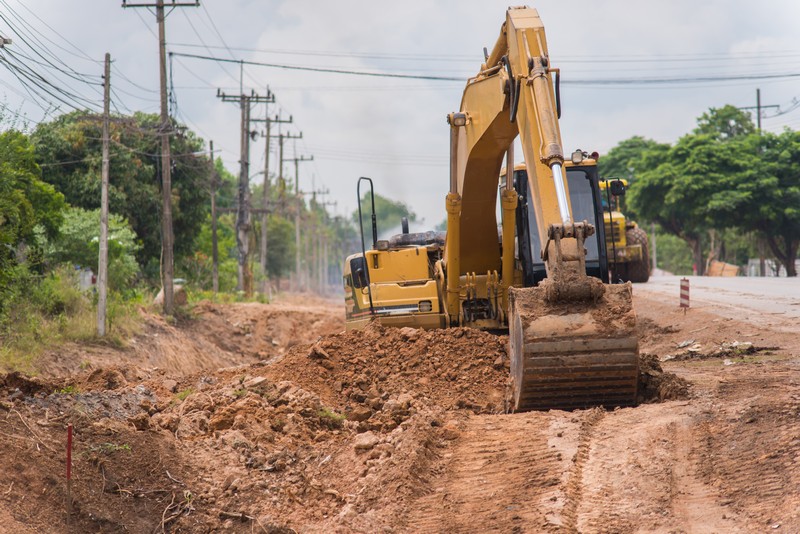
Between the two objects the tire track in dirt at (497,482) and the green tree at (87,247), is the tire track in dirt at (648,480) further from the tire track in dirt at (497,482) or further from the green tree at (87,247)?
the green tree at (87,247)

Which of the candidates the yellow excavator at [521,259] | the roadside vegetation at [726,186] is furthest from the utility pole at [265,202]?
the yellow excavator at [521,259]

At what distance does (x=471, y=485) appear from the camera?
7695 mm

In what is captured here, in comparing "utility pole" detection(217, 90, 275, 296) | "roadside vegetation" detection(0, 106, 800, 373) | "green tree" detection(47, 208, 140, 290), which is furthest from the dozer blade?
"utility pole" detection(217, 90, 275, 296)

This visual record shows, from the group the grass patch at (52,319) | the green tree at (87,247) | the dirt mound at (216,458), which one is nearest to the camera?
the dirt mound at (216,458)

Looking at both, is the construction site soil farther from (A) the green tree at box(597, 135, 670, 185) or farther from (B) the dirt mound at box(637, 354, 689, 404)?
(A) the green tree at box(597, 135, 670, 185)

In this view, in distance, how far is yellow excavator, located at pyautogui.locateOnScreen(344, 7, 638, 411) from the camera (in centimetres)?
891

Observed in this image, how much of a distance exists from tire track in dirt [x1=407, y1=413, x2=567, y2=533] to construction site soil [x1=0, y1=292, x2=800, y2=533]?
20 mm

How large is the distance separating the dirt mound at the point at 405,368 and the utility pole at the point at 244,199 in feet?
101

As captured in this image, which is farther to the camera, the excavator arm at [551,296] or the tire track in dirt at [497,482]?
the excavator arm at [551,296]

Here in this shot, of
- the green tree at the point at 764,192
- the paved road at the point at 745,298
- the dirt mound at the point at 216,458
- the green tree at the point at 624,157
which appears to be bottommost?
the dirt mound at the point at 216,458

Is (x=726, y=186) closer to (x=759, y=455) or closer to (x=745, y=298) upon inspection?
(x=745, y=298)

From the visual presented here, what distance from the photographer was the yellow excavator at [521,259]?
891 centimetres

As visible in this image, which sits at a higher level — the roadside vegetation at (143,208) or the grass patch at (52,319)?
the roadside vegetation at (143,208)

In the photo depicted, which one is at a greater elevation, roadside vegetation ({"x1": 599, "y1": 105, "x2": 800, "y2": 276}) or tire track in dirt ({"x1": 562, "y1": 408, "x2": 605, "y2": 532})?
roadside vegetation ({"x1": 599, "y1": 105, "x2": 800, "y2": 276})
